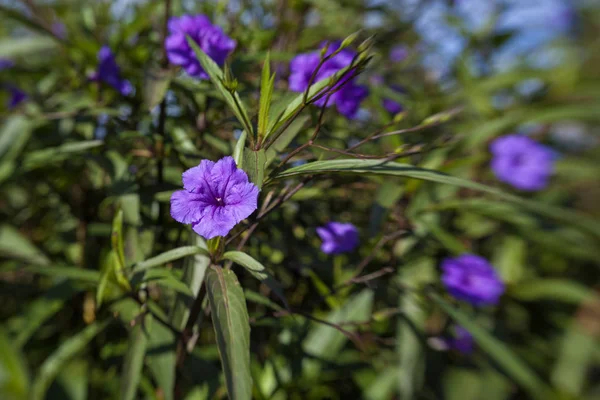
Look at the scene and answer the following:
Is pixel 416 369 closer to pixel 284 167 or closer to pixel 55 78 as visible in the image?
pixel 284 167

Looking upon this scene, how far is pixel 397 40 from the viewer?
1.90m

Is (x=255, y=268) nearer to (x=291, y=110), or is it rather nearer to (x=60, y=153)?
(x=291, y=110)

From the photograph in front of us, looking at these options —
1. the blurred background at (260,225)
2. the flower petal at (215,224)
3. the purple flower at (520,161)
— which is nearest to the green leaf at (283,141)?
the blurred background at (260,225)

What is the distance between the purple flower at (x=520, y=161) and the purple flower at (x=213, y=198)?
5.22ft

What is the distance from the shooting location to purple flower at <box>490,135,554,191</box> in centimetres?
207

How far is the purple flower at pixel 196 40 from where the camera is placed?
1052mm

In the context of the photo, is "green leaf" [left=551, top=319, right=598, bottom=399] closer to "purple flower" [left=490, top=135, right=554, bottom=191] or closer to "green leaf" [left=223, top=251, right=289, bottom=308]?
"purple flower" [left=490, top=135, right=554, bottom=191]

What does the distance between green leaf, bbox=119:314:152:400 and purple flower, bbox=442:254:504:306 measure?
0.88m

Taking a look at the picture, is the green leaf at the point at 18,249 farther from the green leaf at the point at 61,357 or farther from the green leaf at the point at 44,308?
the green leaf at the point at 61,357

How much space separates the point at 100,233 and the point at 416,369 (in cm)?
100

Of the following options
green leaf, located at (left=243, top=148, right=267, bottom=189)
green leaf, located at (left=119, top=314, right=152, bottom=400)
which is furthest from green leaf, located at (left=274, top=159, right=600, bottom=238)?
green leaf, located at (left=119, top=314, right=152, bottom=400)

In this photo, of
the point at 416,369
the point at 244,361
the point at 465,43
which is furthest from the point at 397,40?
the point at 244,361

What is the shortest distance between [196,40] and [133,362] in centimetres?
68

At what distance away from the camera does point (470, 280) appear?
1.53 meters
